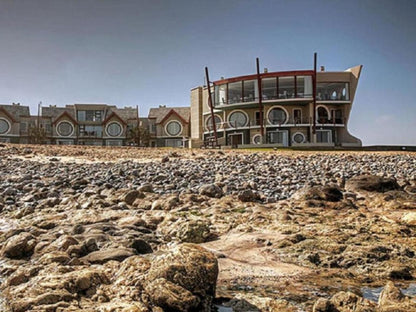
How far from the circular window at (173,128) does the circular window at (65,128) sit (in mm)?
15766

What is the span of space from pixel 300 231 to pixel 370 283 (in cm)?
214

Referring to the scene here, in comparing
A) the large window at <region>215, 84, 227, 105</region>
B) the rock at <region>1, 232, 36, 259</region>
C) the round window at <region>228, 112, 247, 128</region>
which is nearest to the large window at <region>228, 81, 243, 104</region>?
the large window at <region>215, 84, 227, 105</region>

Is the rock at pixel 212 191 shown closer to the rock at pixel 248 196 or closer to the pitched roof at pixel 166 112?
the rock at pixel 248 196

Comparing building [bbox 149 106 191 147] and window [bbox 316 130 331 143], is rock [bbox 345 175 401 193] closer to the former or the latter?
window [bbox 316 130 331 143]

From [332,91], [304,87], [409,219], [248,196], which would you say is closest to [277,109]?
[304,87]

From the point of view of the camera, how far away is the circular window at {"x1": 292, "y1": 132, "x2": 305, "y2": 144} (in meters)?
43.5

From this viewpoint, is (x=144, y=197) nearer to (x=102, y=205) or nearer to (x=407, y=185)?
(x=102, y=205)

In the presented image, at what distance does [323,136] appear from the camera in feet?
146

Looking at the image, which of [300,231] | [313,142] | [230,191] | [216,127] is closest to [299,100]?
[313,142]

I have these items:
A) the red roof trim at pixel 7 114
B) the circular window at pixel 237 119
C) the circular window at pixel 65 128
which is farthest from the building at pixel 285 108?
the red roof trim at pixel 7 114

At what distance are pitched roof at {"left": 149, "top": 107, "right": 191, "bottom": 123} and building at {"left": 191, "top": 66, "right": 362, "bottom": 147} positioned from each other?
16959 mm

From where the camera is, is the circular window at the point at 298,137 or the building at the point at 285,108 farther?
the circular window at the point at 298,137

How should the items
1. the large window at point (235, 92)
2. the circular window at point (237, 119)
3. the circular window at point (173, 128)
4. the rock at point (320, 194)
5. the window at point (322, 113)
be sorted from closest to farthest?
the rock at point (320, 194), the window at point (322, 113), the large window at point (235, 92), the circular window at point (237, 119), the circular window at point (173, 128)

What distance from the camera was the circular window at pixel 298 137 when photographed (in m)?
43.5
